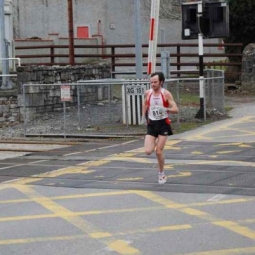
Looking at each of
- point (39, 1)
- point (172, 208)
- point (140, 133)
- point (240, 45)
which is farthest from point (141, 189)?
point (39, 1)

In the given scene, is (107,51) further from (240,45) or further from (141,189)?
(141,189)

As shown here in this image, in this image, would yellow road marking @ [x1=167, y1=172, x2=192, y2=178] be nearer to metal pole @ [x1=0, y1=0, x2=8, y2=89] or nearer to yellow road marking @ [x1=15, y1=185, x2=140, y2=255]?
yellow road marking @ [x1=15, y1=185, x2=140, y2=255]

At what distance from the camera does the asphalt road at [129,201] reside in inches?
287

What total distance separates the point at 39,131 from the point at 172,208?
10.2 m

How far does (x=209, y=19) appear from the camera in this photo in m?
18.8

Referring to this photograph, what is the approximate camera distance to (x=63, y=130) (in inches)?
724

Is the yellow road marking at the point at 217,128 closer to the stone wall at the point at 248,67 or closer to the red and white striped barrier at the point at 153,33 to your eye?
the red and white striped barrier at the point at 153,33

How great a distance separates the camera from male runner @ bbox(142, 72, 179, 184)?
1058cm

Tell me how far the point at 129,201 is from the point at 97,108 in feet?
32.0

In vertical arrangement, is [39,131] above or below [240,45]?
below

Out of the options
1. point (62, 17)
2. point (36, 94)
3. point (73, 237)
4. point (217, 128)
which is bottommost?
point (73, 237)

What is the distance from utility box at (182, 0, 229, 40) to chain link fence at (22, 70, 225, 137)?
1438 millimetres

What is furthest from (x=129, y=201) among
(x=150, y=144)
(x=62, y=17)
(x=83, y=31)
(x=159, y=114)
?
(x=62, y=17)

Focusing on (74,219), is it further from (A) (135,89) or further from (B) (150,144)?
(A) (135,89)
